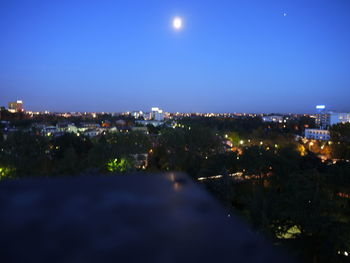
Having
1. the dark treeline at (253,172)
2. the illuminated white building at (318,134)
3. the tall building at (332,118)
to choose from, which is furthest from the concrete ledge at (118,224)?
the tall building at (332,118)

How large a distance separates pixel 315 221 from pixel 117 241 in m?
4.76

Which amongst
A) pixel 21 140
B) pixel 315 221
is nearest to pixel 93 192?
pixel 315 221

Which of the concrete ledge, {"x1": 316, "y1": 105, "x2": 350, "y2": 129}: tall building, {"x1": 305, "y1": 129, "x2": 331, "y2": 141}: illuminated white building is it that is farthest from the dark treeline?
{"x1": 316, "y1": 105, "x2": 350, "y2": 129}: tall building

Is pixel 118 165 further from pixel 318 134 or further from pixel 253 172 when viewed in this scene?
pixel 318 134

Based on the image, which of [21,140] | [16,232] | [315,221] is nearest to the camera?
[16,232]

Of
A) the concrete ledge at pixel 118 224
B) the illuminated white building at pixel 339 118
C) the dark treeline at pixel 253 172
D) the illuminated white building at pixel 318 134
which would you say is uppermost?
the illuminated white building at pixel 339 118

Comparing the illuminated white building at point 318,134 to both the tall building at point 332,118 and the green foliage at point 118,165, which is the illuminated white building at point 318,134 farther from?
the green foliage at point 118,165

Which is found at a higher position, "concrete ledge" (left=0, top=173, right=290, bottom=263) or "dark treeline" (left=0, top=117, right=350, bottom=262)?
"concrete ledge" (left=0, top=173, right=290, bottom=263)

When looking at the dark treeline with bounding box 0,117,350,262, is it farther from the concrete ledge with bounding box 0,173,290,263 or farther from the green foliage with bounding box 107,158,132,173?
the concrete ledge with bounding box 0,173,290,263

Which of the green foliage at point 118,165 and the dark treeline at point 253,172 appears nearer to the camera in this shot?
the dark treeline at point 253,172

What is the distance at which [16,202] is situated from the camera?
98cm

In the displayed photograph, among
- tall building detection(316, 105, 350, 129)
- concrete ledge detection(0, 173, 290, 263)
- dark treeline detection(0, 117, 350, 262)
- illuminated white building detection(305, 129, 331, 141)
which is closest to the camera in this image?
concrete ledge detection(0, 173, 290, 263)

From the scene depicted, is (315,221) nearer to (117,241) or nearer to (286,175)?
(286,175)

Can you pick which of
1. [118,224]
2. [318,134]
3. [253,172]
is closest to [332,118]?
[318,134]
